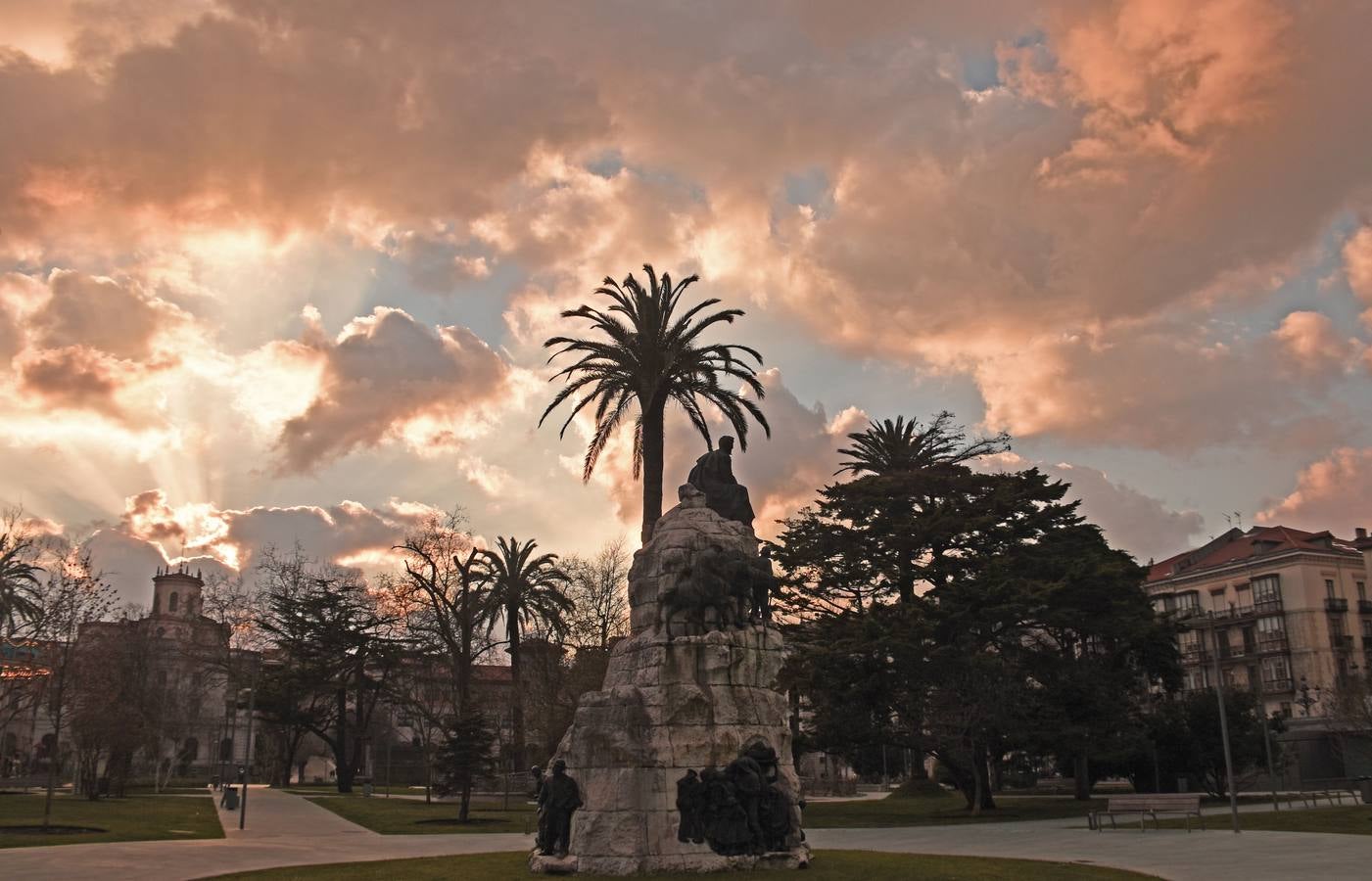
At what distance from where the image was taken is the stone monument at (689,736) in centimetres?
1498

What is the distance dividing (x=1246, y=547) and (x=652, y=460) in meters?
48.8

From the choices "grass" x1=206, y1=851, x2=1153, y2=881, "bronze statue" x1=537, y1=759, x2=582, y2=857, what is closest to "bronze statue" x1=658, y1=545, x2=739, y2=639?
"bronze statue" x1=537, y1=759, x2=582, y2=857

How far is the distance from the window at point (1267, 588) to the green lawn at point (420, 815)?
42.1m

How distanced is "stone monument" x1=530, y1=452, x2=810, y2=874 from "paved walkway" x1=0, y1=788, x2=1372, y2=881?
5637mm

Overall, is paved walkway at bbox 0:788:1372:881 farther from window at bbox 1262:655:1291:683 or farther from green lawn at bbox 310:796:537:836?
window at bbox 1262:655:1291:683

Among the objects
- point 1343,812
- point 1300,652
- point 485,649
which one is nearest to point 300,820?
point 485,649

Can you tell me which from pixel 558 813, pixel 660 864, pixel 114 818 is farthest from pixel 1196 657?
pixel 558 813

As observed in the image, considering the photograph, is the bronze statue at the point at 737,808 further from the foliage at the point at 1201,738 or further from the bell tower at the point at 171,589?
the bell tower at the point at 171,589

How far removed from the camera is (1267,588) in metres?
59.0

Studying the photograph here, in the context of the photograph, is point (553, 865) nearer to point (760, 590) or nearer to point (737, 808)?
point (737, 808)

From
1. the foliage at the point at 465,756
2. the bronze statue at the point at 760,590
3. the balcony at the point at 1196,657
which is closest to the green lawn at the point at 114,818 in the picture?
the foliage at the point at 465,756

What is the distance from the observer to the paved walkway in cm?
1627

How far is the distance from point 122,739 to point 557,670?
1805 centimetres

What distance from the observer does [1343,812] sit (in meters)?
27.6
